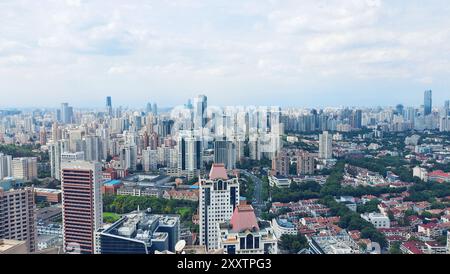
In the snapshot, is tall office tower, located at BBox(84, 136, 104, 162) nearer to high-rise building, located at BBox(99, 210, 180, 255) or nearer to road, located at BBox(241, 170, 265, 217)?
high-rise building, located at BBox(99, 210, 180, 255)

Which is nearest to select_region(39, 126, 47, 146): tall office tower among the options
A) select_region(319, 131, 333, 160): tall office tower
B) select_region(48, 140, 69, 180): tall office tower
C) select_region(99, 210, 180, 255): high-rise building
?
select_region(48, 140, 69, 180): tall office tower

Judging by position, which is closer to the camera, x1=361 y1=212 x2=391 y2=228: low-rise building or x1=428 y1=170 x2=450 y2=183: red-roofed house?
x1=361 y1=212 x2=391 y2=228: low-rise building

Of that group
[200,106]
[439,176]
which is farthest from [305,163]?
[200,106]

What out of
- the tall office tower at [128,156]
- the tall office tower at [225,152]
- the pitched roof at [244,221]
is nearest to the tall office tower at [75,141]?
the tall office tower at [128,156]

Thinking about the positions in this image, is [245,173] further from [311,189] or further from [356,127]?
[356,127]

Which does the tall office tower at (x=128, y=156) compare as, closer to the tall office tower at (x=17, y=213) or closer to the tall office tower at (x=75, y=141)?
the tall office tower at (x=75, y=141)

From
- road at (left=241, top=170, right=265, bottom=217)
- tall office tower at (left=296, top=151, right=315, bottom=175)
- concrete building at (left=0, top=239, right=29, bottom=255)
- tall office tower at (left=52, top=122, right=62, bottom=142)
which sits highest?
tall office tower at (left=52, top=122, right=62, bottom=142)

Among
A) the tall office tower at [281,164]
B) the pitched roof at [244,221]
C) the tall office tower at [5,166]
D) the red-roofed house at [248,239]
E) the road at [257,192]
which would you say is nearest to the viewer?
the red-roofed house at [248,239]
